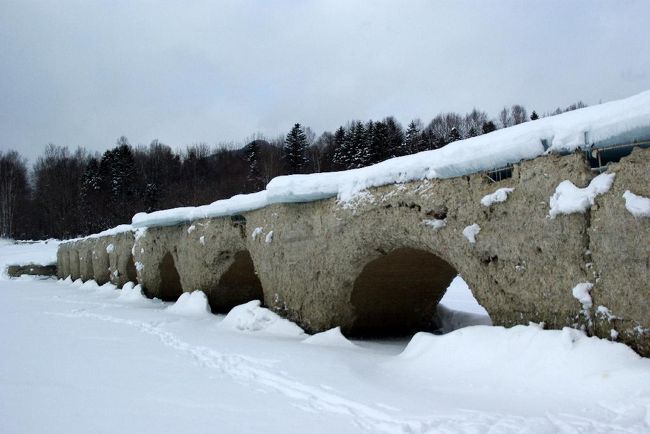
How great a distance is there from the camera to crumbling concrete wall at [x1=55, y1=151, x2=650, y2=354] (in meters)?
3.49

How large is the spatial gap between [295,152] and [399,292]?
30574 mm

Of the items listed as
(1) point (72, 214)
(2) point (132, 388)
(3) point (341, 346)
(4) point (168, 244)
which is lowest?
(3) point (341, 346)

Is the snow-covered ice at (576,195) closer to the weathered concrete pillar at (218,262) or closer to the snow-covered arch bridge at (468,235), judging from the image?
the snow-covered arch bridge at (468,235)

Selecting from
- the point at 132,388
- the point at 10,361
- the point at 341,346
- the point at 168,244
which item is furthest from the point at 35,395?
the point at 168,244

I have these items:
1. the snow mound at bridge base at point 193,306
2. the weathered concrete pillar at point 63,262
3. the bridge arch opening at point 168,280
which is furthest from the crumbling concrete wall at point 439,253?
the weathered concrete pillar at point 63,262

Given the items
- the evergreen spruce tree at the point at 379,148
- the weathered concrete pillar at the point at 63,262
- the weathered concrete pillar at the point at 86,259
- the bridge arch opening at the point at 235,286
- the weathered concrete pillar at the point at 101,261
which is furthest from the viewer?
the evergreen spruce tree at the point at 379,148

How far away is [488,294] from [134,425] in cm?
328

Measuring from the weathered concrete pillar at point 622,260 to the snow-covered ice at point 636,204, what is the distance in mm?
30

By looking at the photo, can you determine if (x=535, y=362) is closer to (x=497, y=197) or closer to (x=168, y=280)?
(x=497, y=197)

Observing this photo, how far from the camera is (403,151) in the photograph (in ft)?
101

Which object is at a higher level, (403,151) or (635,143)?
(403,151)

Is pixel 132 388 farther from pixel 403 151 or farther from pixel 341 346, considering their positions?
pixel 403 151

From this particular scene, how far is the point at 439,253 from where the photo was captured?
505 cm

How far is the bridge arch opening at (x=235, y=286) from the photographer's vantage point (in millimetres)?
9312
